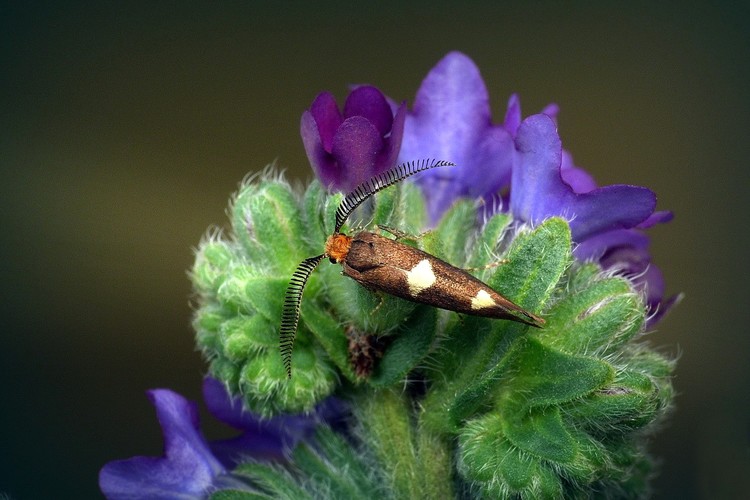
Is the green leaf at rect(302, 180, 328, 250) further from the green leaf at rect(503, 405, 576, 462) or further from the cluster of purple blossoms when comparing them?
the green leaf at rect(503, 405, 576, 462)

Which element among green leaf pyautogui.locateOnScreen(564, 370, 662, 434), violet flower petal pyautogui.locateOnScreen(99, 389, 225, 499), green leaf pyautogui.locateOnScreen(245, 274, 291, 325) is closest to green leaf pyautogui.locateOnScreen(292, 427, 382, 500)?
violet flower petal pyautogui.locateOnScreen(99, 389, 225, 499)

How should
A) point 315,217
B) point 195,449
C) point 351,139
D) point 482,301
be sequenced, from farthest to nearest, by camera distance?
point 195,449 → point 315,217 → point 351,139 → point 482,301

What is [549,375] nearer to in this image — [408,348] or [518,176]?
[408,348]

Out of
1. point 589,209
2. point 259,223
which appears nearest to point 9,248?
point 259,223

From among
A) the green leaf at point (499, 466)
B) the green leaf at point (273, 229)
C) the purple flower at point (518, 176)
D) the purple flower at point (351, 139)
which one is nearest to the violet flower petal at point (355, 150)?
the purple flower at point (351, 139)

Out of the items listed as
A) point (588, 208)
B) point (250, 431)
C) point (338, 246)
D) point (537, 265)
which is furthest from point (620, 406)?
point (250, 431)

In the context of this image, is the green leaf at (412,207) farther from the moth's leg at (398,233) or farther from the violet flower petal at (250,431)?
the violet flower petal at (250,431)

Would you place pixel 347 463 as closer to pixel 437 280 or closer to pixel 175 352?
pixel 437 280
